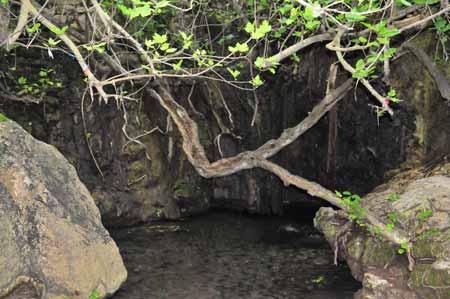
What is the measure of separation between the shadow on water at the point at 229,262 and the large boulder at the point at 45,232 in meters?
0.75

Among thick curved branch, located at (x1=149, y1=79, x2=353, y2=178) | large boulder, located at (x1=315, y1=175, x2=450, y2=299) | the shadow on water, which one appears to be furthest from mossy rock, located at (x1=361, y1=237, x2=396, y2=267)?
thick curved branch, located at (x1=149, y1=79, x2=353, y2=178)

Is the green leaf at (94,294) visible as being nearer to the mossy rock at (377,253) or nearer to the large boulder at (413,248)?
the large boulder at (413,248)

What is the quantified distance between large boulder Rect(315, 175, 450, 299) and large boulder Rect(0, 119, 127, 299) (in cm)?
391

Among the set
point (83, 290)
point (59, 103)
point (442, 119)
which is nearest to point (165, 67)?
point (59, 103)

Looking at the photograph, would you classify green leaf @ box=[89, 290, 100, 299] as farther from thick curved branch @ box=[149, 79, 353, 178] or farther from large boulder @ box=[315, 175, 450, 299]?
large boulder @ box=[315, 175, 450, 299]

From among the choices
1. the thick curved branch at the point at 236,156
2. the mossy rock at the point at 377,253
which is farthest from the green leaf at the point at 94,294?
the mossy rock at the point at 377,253

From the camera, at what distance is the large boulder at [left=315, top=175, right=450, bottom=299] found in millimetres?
6148

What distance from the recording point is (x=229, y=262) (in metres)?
9.09

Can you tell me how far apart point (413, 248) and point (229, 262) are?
3804 millimetres

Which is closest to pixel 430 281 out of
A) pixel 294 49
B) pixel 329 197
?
pixel 329 197

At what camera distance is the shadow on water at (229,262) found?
24.8ft

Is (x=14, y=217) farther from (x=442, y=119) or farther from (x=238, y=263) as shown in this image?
(x=442, y=119)

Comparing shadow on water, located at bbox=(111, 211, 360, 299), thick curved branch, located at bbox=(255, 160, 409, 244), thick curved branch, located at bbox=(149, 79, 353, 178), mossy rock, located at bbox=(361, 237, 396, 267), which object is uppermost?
thick curved branch, located at bbox=(149, 79, 353, 178)

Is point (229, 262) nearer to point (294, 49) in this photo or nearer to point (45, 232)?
point (45, 232)
